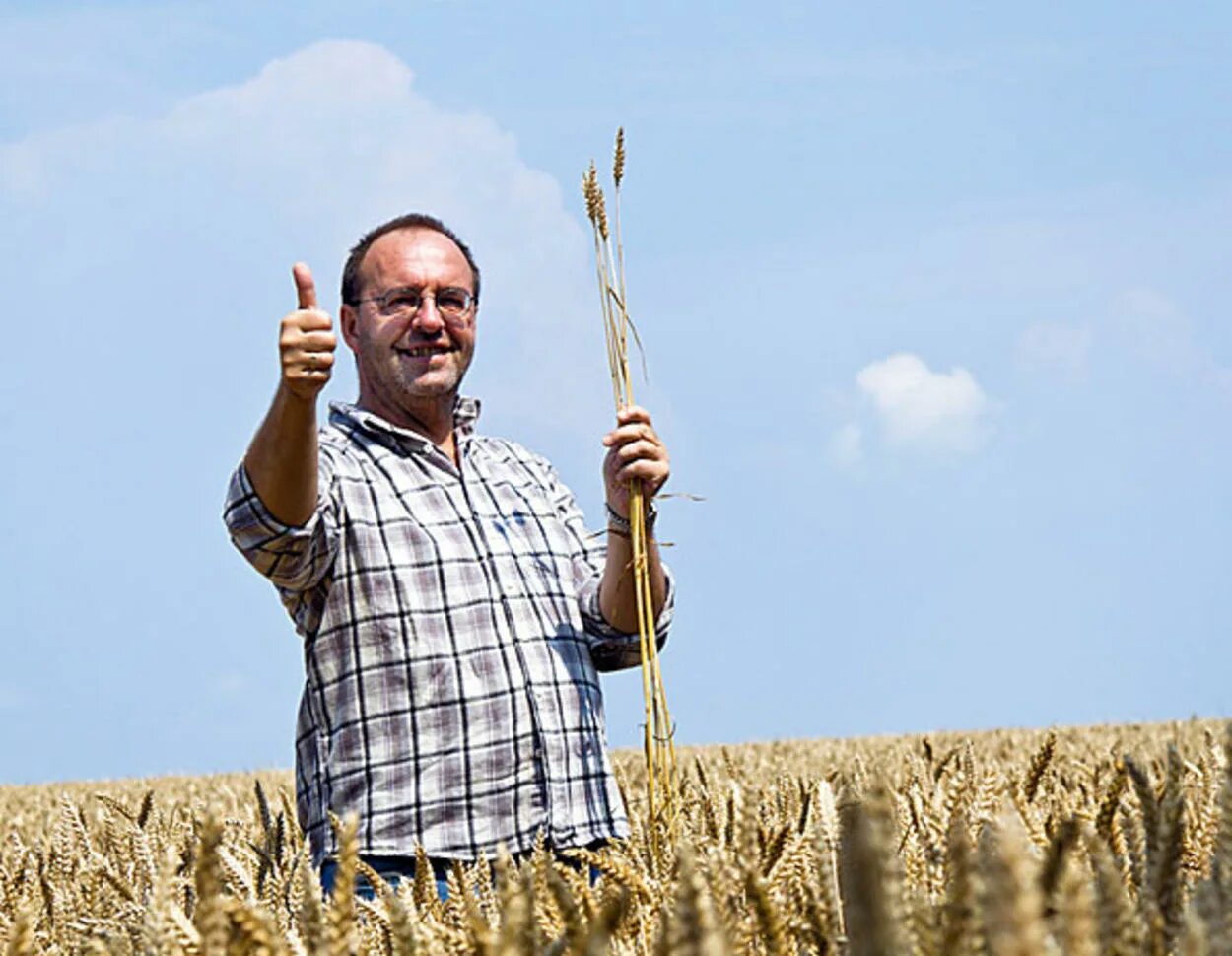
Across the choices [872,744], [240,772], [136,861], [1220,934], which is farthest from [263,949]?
[240,772]

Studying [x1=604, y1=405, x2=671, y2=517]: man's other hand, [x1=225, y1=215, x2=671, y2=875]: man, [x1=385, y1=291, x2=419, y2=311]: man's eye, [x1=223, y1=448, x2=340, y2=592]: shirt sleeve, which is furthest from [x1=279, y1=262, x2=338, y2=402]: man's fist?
[x1=385, y1=291, x2=419, y2=311]: man's eye

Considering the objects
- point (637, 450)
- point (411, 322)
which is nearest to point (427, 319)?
point (411, 322)

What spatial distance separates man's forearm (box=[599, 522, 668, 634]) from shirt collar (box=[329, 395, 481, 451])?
698 mm

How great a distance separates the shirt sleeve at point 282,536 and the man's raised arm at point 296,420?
1.2 inches

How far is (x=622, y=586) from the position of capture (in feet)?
14.3

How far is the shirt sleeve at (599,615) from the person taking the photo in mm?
4574

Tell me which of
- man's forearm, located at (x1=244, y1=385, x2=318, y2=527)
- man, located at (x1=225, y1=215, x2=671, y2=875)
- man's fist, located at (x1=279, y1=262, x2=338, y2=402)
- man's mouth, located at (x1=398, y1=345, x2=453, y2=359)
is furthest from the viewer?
man's mouth, located at (x1=398, y1=345, x2=453, y2=359)

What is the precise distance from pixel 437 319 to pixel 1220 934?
3.78m

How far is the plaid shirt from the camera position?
4.20m

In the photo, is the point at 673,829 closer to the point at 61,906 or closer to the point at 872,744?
the point at 61,906

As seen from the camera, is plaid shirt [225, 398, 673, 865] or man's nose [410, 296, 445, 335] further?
man's nose [410, 296, 445, 335]

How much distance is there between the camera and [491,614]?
437cm

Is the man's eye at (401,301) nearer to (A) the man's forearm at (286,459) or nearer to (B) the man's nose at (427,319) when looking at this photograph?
(B) the man's nose at (427,319)

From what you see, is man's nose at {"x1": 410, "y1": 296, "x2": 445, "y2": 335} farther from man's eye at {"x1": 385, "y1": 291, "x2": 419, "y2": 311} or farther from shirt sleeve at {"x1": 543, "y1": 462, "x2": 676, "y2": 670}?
shirt sleeve at {"x1": 543, "y1": 462, "x2": 676, "y2": 670}
